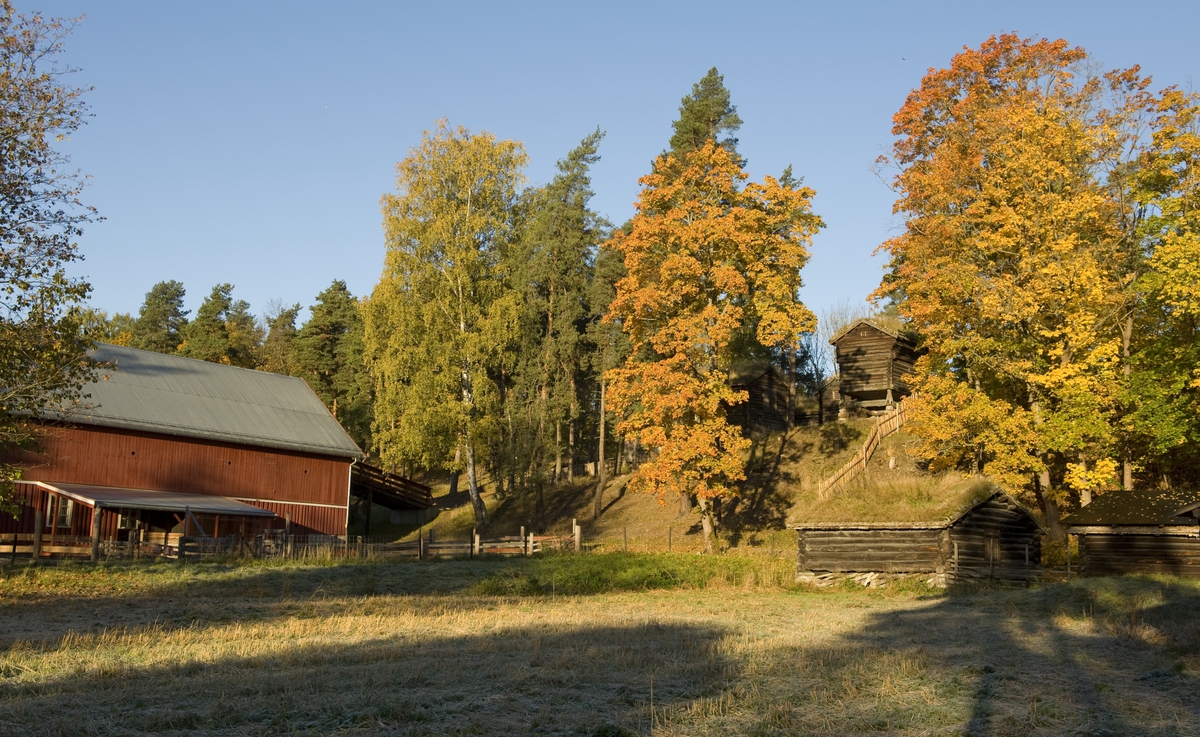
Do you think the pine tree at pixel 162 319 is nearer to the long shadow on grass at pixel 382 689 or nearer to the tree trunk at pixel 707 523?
the tree trunk at pixel 707 523

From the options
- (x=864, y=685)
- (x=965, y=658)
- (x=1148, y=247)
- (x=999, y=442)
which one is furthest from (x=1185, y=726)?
(x=1148, y=247)

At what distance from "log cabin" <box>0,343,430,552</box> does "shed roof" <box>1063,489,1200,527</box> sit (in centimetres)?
2845

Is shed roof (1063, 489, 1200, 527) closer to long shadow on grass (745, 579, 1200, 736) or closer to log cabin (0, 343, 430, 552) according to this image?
long shadow on grass (745, 579, 1200, 736)

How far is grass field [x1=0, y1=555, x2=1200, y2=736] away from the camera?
10531mm

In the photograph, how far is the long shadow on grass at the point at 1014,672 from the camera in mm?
10844

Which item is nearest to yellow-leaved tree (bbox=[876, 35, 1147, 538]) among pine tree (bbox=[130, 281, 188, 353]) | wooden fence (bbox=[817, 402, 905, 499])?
wooden fence (bbox=[817, 402, 905, 499])

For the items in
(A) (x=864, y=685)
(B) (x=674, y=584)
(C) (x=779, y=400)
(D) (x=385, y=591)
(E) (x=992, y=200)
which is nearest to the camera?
(A) (x=864, y=685)

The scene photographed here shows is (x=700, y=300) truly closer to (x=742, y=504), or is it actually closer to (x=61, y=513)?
(x=742, y=504)

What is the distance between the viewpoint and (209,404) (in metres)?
44.0

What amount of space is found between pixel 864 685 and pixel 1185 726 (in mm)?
3458

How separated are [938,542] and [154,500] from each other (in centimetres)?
2659

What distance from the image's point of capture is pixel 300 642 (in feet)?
51.4

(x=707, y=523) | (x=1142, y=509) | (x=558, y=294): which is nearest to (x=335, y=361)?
(x=558, y=294)

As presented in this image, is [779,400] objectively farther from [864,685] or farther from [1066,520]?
[864,685]
